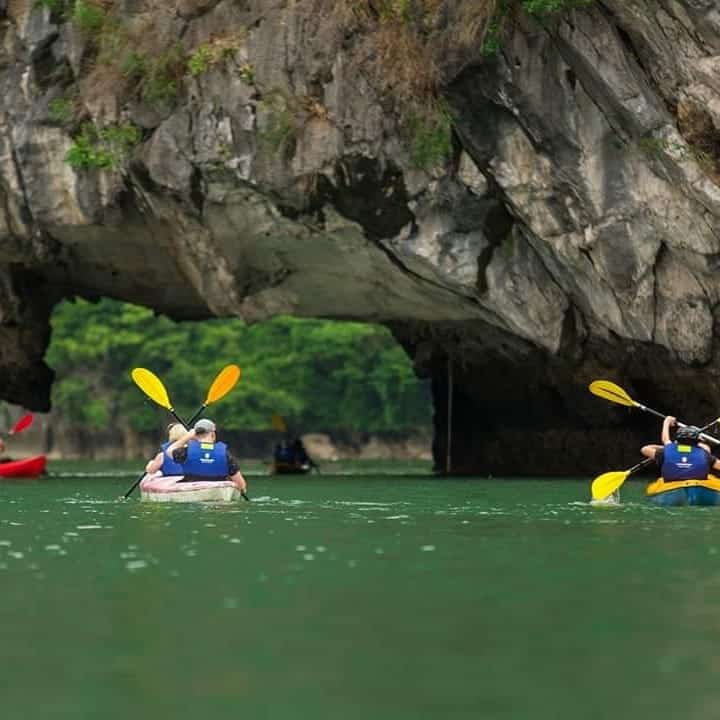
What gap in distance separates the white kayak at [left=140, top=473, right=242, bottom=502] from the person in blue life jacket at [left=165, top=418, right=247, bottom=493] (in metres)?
0.09

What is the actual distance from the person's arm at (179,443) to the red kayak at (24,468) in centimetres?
1045

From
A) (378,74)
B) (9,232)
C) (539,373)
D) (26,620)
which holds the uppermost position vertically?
(378,74)

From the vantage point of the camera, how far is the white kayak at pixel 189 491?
19.3m

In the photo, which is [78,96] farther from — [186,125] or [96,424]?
[96,424]

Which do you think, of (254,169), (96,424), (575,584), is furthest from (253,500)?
(96,424)

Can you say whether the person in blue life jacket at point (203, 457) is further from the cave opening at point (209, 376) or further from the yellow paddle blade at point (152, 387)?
the cave opening at point (209, 376)

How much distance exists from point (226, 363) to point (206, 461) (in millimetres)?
35591

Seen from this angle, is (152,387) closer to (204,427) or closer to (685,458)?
(204,427)

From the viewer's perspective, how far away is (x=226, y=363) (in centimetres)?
5500

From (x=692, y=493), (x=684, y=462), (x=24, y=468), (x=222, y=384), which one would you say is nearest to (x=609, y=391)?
(x=684, y=462)

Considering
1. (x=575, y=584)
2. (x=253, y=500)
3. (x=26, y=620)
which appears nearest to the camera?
(x=26, y=620)

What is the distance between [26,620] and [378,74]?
16803 millimetres

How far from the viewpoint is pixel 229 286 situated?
89.8 ft

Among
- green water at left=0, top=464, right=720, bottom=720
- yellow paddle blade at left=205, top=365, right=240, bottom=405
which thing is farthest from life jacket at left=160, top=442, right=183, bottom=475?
green water at left=0, top=464, right=720, bottom=720
